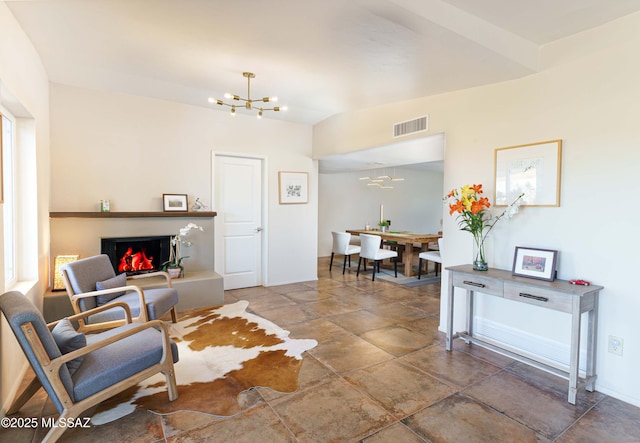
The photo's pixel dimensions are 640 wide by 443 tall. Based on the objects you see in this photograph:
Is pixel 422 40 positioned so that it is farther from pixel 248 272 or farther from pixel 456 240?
pixel 248 272

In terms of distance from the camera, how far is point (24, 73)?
109 inches

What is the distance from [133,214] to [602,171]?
4.80 meters

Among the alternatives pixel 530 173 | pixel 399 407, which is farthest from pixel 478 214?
pixel 399 407

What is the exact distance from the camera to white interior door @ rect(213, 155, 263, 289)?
17.1 feet

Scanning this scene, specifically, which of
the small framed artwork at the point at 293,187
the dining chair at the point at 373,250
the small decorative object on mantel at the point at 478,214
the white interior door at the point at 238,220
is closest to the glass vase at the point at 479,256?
the small decorative object on mantel at the point at 478,214

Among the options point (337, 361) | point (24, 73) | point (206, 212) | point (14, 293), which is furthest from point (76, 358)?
point (206, 212)


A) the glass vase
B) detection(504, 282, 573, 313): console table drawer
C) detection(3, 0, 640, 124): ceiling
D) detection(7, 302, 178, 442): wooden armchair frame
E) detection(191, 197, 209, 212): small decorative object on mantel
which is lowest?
detection(7, 302, 178, 442): wooden armchair frame

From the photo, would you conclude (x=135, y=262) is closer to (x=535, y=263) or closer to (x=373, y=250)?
(x=373, y=250)

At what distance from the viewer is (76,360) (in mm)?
1972

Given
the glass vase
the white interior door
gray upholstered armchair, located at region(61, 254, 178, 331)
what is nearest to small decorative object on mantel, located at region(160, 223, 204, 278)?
the white interior door

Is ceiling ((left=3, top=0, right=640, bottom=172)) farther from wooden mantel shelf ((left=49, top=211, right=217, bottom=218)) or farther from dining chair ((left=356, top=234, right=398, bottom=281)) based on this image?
dining chair ((left=356, top=234, right=398, bottom=281))

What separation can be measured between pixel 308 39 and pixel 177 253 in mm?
3282

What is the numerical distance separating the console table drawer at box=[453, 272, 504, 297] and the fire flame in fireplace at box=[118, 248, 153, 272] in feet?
12.4

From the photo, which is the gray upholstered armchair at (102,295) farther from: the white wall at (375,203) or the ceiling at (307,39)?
the white wall at (375,203)
